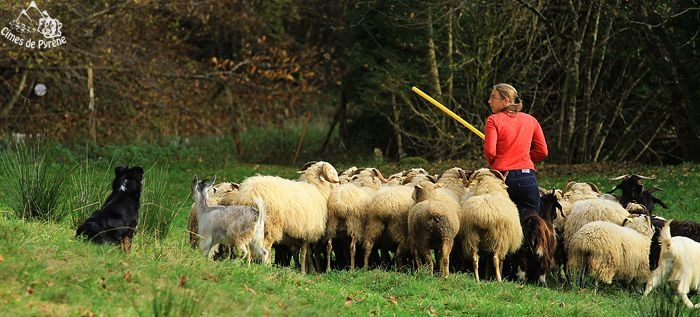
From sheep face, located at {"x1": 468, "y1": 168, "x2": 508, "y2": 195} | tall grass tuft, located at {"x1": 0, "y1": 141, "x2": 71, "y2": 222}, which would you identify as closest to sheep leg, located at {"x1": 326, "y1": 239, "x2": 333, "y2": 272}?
sheep face, located at {"x1": 468, "y1": 168, "x2": 508, "y2": 195}

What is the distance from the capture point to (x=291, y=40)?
114 ft

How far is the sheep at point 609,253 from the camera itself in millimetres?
11195

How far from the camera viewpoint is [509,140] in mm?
12031

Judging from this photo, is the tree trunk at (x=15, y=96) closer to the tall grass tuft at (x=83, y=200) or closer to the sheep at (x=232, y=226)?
the tall grass tuft at (x=83, y=200)

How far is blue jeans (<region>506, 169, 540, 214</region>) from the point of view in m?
12.2

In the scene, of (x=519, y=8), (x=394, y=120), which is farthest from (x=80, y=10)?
(x=519, y=8)

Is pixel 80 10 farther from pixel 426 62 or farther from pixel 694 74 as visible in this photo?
pixel 694 74

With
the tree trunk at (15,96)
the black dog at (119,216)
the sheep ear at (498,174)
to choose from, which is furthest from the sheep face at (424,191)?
the tree trunk at (15,96)

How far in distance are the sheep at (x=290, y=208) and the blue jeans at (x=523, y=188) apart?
2081 mm

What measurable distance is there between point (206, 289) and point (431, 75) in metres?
17.4

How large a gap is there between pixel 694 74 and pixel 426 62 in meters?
6.19

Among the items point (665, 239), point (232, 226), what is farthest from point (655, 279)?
point (232, 226)

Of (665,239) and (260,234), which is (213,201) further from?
(665,239)

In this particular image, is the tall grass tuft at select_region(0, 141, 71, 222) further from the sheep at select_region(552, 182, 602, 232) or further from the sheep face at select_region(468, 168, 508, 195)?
the sheep at select_region(552, 182, 602, 232)
